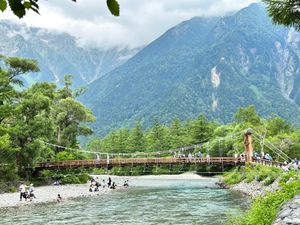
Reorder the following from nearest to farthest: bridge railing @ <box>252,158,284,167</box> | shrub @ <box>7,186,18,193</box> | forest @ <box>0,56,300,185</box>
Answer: bridge railing @ <box>252,158,284,167</box> → shrub @ <box>7,186,18,193</box> → forest @ <box>0,56,300,185</box>

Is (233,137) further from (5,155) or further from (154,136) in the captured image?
(5,155)

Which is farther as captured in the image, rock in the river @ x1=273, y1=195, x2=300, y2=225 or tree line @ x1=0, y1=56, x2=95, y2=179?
tree line @ x1=0, y1=56, x2=95, y2=179

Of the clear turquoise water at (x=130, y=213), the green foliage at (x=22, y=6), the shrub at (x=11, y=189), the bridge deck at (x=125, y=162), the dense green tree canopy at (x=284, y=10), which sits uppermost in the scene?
the dense green tree canopy at (x=284, y=10)

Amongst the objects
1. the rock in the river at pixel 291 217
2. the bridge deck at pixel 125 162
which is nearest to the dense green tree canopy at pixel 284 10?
the rock in the river at pixel 291 217

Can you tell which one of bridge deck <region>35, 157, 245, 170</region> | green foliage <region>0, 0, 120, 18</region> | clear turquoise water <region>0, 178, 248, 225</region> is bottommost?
clear turquoise water <region>0, 178, 248, 225</region>

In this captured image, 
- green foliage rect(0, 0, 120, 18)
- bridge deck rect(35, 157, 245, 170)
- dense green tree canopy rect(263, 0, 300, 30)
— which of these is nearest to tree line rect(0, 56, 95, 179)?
bridge deck rect(35, 157, 245, 170)

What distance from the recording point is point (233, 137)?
67.6 metres

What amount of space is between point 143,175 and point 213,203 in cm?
4906

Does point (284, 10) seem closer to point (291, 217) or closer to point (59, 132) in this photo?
point (291, 217)

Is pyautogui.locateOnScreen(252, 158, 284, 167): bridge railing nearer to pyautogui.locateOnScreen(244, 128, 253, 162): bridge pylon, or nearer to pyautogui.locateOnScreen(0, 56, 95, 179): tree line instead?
pyautogui.locateOnScreen(244, 128, 253, 162): bridge pylon

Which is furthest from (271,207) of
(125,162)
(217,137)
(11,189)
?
(217,137)

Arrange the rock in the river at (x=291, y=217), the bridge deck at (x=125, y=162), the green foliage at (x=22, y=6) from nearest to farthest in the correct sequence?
the green foliage at (x=22, y=6) < the rock in the river at (x=291, y=217) < the bridge deck at (x=125, y=162)

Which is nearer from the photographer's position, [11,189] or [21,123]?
[11,189]

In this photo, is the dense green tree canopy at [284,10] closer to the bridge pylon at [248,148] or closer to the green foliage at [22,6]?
the green foliage at [22,6]
